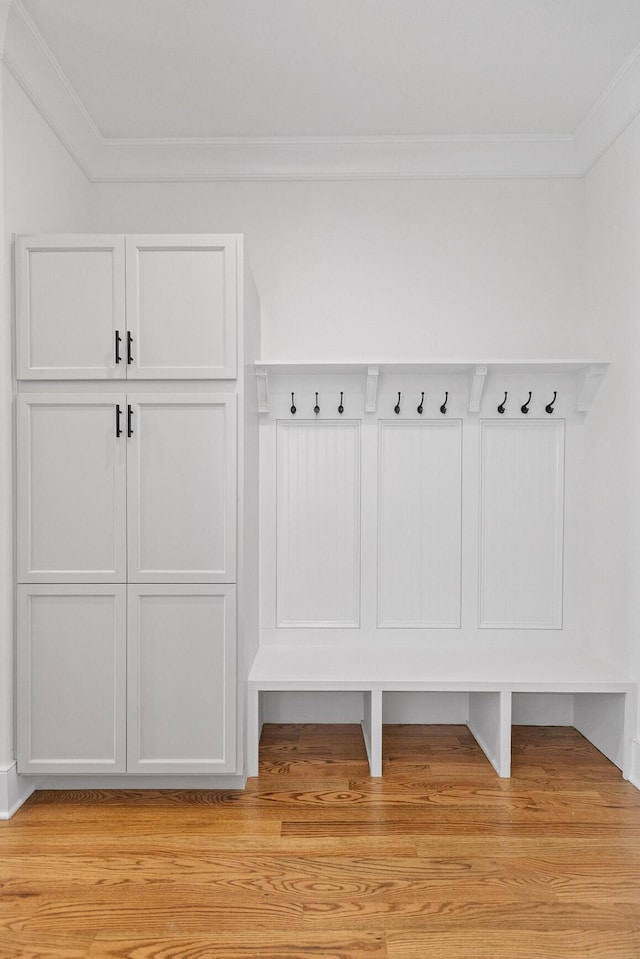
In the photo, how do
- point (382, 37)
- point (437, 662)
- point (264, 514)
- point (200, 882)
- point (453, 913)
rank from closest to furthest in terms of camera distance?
1. point (453, 913)
2. point (200, 882)
3. point (382, 37)
4. point (437, 662)
5. point (264, 514)

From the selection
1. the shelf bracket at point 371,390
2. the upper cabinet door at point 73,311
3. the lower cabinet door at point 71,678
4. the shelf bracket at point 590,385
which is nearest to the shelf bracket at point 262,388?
the shelf bracket at point 371,390

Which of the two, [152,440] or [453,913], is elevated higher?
[152,440]

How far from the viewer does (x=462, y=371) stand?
3.08 meters

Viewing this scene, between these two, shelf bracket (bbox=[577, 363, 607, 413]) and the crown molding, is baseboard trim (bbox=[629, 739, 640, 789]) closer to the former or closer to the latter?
shelf bracket (bbox=[577, 363, 607, 413])

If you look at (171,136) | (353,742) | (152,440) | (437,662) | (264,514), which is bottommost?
(353,742)

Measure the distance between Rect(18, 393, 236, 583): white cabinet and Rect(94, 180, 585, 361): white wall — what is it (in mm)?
859

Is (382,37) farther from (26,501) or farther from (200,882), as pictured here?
(200,882)

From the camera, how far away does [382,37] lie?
2346mm

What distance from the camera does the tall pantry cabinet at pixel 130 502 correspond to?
2400mm

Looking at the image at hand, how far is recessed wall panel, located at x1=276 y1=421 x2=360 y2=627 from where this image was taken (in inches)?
124

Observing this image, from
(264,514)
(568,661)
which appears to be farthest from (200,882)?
(568,661)

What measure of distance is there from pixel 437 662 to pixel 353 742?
0.54 meters

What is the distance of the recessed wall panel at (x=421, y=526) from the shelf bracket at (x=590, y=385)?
22.6 inches

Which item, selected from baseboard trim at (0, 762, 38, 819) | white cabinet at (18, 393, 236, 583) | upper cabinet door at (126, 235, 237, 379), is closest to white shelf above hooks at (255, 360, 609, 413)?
upper cabinet door at (126, 235, 237, 379)
